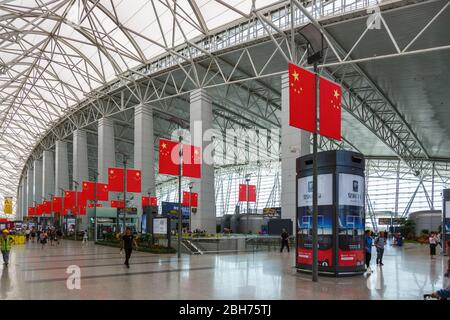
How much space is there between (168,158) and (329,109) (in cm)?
1407

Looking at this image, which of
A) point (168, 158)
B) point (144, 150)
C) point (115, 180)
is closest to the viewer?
point (168, 158)

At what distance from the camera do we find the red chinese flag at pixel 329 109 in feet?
48.8

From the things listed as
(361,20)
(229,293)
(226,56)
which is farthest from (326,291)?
(226,56)

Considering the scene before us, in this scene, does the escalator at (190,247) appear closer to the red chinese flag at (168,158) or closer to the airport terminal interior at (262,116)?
the airport terminal interior at (262,116)

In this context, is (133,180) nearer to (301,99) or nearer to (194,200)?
(194,200)

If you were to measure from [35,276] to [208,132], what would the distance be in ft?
79.0

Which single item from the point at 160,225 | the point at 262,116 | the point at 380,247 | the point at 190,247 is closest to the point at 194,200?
the point at 160,225

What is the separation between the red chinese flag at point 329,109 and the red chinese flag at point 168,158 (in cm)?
1326

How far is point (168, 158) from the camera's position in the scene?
1077 inches

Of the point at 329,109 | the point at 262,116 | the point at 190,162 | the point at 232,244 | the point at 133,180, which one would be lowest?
the point at 232,244

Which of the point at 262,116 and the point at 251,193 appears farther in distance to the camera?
the point at 262,116

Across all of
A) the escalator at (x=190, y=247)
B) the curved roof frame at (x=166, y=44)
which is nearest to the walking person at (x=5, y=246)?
the escalator at (x=190, y=247)

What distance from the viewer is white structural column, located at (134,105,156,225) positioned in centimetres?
4534

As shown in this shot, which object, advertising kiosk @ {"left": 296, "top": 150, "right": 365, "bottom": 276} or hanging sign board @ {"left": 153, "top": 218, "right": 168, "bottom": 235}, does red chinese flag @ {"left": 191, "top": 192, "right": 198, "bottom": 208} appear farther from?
advertising kiosk @ {"left": 296, "top": 150, "right": 365, "bottom": 276}
